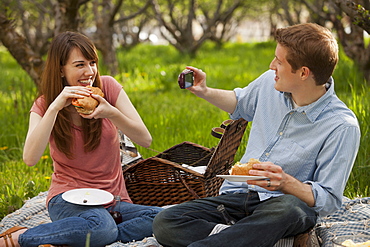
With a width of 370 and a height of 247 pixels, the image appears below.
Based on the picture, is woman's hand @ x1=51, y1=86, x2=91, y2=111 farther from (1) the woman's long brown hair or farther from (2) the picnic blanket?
(2) the picnic blanket

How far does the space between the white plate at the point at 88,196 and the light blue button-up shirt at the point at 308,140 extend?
78cm

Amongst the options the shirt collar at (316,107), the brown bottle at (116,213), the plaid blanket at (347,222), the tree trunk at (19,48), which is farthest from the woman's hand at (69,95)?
the tree trunk at (19,48)

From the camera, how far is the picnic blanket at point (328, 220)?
3.26 meters

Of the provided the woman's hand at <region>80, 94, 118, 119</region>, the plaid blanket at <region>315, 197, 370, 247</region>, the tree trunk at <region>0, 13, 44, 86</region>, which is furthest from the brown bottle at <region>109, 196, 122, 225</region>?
the tree trunk at <region>0, 13, 44, 86</region>

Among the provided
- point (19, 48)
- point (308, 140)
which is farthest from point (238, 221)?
point (19, 48)

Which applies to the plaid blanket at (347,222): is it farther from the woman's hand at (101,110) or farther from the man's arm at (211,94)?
the woman's hand at (101,110)

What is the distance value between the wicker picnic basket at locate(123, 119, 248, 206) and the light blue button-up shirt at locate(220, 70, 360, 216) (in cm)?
44

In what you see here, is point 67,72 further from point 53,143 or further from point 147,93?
point 147,93

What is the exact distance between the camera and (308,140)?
2.97 meters

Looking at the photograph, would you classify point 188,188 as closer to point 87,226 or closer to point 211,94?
point 211,94

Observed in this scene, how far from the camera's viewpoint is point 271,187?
2723 mm

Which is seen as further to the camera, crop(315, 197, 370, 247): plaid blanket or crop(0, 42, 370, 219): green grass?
crop(0, 42, 370, 219): green grass

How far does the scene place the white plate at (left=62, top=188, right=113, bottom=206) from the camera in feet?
11.0

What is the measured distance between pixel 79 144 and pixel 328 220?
175 centimetres
